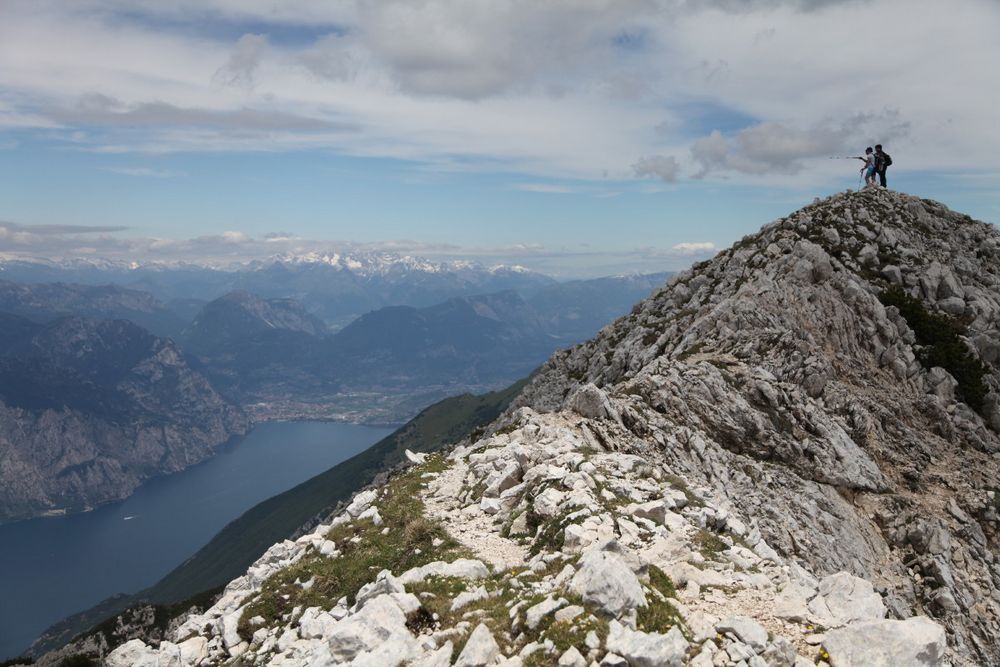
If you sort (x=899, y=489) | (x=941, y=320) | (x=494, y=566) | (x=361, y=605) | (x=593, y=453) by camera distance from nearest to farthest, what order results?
(x=361, y=605) < (x=494, y=566) < (x=593, y=453) < (x=899, y=489) < (x=941, y=320)

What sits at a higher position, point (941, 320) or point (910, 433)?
point (941, 320)

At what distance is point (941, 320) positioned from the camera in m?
52.9

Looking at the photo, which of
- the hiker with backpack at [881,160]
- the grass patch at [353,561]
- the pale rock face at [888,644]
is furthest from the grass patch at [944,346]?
the grass patch at [353,561]

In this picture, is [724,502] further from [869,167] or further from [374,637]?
[869,167]

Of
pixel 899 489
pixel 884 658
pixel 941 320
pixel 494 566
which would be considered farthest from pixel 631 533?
pixel 941 320

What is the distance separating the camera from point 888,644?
12.2 metres

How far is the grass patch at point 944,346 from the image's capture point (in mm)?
48406

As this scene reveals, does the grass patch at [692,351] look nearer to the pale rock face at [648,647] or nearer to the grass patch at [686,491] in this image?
the grass patch at [686,491]

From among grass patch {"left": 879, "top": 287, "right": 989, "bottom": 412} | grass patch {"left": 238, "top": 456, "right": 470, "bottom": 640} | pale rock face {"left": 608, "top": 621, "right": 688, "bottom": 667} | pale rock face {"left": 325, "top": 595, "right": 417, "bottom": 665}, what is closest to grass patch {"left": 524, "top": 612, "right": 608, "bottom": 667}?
pale rock face {"left": 608, "top": 621, "right": 688, "bottom": 667}

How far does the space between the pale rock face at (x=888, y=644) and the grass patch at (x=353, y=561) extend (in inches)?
422

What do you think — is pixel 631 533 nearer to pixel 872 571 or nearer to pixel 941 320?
pixel 872 571

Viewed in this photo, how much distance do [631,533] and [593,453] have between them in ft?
29.4

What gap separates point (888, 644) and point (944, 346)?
48.9m

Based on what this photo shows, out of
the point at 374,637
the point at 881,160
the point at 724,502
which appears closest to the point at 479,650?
the point at 374,637
